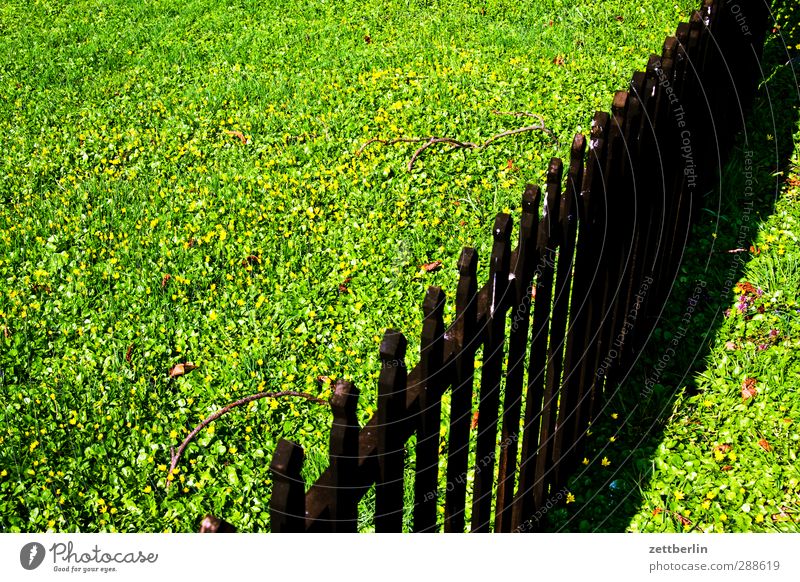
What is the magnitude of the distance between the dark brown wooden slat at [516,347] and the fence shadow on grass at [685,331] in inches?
22.4

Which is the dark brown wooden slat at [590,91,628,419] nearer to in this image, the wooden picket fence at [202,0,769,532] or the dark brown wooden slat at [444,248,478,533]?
the wooden picket fence at [202,0,769,532]

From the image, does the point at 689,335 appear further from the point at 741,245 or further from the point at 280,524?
the point at 280,524

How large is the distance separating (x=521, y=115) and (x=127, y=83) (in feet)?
12.1

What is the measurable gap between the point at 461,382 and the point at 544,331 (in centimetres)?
67

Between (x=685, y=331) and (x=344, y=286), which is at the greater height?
(x=344, y=286)

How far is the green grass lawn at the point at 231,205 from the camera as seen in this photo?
4184 millimetres

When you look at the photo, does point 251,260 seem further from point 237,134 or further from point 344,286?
point 237,134

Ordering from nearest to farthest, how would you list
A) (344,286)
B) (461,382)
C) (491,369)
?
(461,382)
(491,369)
(344,286)

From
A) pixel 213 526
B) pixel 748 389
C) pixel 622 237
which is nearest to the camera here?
pixel 213 526

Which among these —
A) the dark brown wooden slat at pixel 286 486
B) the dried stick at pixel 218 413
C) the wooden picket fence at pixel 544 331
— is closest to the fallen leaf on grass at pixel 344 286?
the dried stick at pixel 218 413

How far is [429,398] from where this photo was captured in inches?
91.4

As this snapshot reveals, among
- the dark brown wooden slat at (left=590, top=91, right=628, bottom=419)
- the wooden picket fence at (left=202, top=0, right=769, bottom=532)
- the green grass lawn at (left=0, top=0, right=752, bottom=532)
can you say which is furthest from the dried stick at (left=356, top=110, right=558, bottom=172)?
the dark brown wooden slat at (left=590, top=91, right=628, bottom=419)
